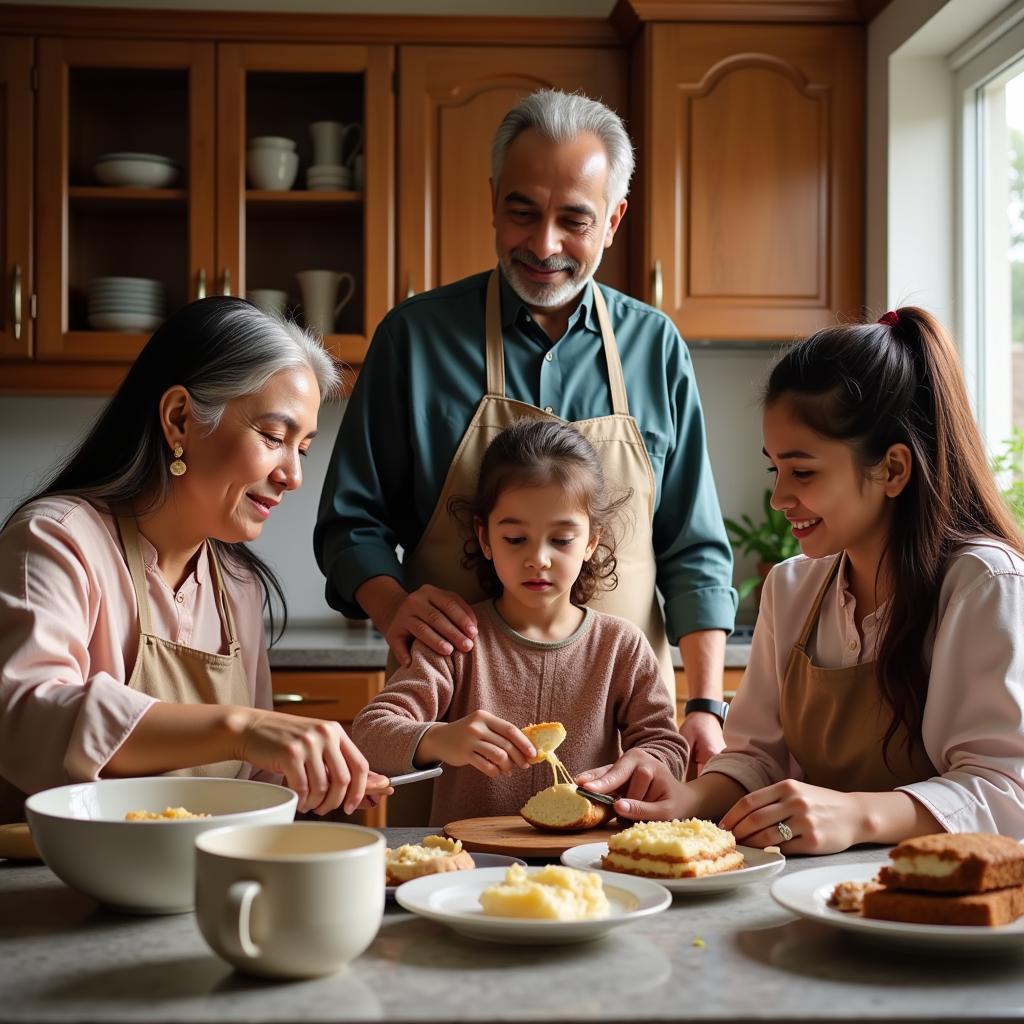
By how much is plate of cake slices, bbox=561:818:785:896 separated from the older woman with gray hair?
1.37 ft

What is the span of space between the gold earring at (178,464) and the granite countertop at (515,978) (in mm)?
728

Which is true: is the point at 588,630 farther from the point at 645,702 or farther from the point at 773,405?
the point at 773,405

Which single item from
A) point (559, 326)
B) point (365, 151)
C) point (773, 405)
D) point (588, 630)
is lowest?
point (588, 630)

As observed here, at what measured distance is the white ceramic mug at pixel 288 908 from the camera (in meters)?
0.80

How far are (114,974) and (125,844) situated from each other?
0.40 feet

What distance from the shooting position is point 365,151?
3.43 m

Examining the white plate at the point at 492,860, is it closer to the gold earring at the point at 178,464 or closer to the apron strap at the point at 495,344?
the gold earring at the point at 178,464

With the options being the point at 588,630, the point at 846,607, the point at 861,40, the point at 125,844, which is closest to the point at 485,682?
the point at 588,630

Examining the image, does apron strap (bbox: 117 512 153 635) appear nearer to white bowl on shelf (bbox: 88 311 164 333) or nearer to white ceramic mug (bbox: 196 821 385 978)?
white ceramic mug (bbox: 196 821 385 978)

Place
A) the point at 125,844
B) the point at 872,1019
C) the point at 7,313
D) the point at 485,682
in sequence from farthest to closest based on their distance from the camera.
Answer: the point at 7,313, the point at 485,682, the point at 125,844, the point at 872,1019

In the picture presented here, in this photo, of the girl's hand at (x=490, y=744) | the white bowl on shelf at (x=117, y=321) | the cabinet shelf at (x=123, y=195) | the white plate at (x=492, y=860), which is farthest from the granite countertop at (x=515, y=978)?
the cabinet shelf at (x=123, y=195)

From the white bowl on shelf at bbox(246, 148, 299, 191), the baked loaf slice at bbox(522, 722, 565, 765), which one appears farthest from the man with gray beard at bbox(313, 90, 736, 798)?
the white bowl on shelf at bbox(246, 148, 299, 191)

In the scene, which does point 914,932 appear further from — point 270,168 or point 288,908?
point 270,168

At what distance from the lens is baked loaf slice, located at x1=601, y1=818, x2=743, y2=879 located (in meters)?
1.09
